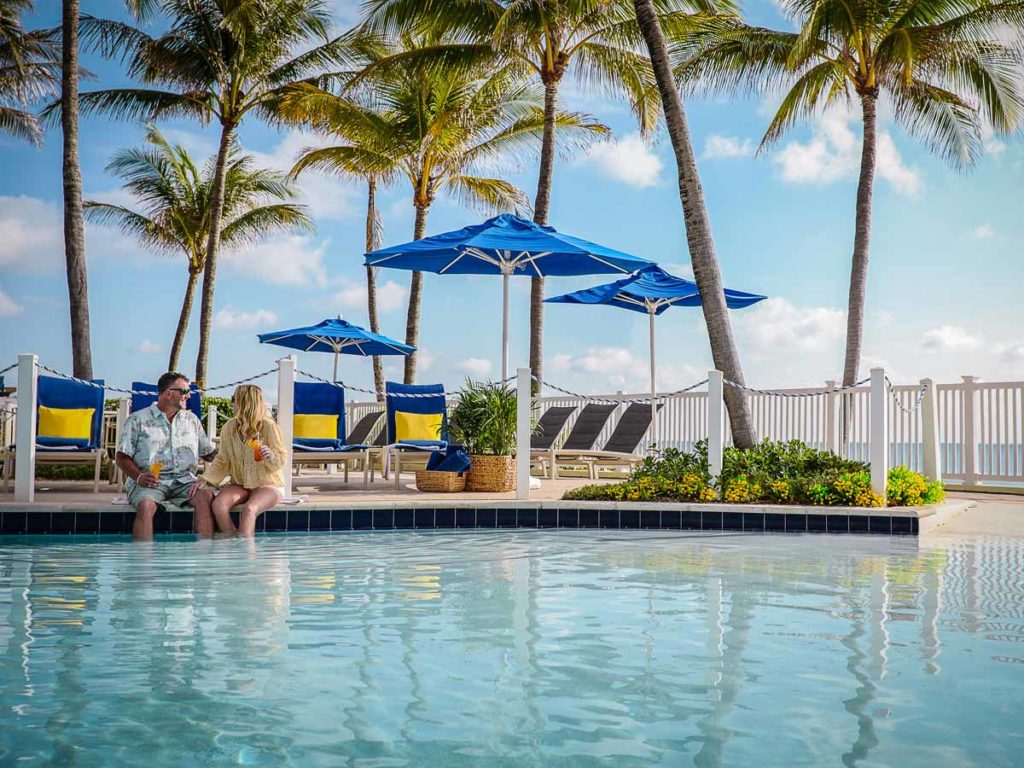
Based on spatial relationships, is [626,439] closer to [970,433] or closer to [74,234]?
[970,433]

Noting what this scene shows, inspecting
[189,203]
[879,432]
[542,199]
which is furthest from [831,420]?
[189,203]

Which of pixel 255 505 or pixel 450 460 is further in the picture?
pixel 450 460

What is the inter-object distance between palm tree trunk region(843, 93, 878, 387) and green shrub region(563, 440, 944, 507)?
17.9 feet

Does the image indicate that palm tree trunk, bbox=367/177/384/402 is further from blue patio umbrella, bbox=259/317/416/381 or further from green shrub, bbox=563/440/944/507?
green shrub, bbox=563/440/944/507

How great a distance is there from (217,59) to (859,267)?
39.5 feet

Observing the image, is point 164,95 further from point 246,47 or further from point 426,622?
point 426,622

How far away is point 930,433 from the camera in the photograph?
9414mm

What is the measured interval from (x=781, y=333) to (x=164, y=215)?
16.5m

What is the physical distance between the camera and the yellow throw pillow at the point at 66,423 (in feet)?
27.0

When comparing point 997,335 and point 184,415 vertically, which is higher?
point 997,335

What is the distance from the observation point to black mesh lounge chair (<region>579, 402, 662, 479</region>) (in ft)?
37.5

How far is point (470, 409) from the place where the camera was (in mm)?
9234

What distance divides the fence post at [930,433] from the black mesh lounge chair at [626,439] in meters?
3.24

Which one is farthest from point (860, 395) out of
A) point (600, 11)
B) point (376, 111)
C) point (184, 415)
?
point (376, 111)
